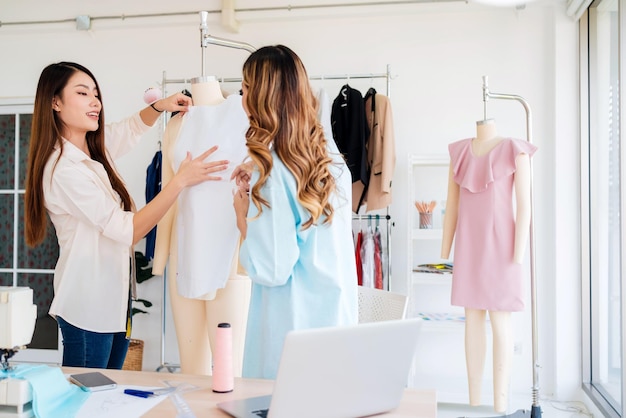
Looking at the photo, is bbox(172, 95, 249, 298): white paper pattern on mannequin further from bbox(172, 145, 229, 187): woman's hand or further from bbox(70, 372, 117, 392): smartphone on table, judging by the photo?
bbox(70, 372, 117, 392): smartphone on table

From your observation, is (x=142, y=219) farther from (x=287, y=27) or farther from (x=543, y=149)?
(x=543, y=149)

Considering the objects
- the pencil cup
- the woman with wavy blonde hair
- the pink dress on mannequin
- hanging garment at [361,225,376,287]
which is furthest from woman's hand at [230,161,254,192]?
the pencil cup

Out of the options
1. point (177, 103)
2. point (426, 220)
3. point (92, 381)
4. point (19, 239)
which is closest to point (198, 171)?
point (177, 103)

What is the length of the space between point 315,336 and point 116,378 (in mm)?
824

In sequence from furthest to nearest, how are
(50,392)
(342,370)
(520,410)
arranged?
(520,410) → (50,392) → (342,370)

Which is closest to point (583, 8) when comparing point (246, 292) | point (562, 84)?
point (562, 84)

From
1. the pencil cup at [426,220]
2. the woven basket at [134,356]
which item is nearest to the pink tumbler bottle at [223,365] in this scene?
the pencil cup at [426,220]

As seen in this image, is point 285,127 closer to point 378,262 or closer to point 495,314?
point 495,314

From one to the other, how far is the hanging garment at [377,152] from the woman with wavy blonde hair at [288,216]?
224 centimetres

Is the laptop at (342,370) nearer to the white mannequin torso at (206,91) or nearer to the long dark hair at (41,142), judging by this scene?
the long dark hair at (41,142)

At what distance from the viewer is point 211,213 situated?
2.25 meters

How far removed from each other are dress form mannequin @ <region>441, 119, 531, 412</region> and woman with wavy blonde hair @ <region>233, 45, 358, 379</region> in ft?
5.81

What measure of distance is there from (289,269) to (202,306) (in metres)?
0.78

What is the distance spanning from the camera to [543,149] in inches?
165
